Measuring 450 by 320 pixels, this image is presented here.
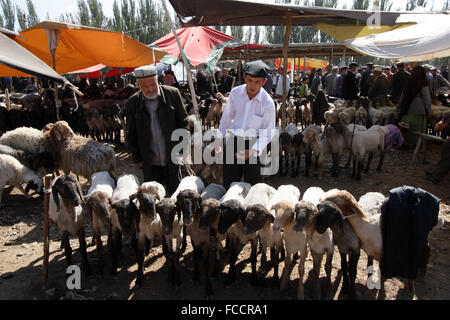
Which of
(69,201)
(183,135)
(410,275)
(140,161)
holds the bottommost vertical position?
(410,275)

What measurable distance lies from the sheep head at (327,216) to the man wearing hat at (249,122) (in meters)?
1.05

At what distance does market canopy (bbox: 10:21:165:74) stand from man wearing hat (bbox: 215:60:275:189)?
229 inches

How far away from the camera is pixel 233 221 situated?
3260 mm

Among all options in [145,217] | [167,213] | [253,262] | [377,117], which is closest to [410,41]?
[377,117]

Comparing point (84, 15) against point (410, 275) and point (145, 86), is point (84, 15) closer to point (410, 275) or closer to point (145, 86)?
point (145, 86)

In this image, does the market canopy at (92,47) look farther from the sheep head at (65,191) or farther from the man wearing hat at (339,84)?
the man wearing hat at (339,84)

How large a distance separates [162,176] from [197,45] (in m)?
7.05

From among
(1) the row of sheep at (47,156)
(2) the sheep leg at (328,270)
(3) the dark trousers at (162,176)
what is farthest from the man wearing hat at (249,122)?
(1) the row of sheep at (47,156)

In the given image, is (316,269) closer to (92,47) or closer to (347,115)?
(347,115)

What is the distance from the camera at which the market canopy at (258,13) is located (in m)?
5.64

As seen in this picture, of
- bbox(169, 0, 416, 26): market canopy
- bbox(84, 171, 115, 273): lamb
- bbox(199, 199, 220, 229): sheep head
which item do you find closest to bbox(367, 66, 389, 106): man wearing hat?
bbox(169, 0, 416, 26): market canopy

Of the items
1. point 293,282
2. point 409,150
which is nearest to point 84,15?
point 409,150
